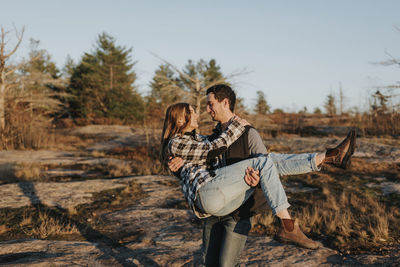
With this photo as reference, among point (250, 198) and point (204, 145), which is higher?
point (204, 145)

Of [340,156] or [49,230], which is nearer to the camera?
[340,156]

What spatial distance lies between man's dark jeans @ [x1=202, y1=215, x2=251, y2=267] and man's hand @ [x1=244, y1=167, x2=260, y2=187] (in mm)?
351

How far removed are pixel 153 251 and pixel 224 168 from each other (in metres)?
2.47

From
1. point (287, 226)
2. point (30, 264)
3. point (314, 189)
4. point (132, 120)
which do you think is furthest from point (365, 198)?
point (132, 120)

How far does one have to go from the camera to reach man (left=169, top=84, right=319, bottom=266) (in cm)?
224

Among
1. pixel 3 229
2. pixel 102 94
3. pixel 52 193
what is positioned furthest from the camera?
pixel 102 94

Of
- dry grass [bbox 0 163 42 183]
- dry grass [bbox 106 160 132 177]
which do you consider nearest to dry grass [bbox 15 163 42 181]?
dry grass [bbox 0 163 42 183]

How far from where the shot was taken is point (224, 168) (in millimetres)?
2221

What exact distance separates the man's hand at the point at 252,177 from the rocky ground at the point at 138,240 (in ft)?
6.48

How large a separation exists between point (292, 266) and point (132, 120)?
28629mm

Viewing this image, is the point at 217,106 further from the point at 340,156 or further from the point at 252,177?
the point at 340,156

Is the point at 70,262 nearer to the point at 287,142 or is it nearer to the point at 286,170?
the point at 286,170

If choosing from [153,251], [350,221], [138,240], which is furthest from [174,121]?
[350,221]

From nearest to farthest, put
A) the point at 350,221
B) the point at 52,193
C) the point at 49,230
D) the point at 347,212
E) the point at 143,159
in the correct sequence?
the point at 49,230 → the point at 350,221 → the point at 347,212 → the point at 52,193 → the point at 143,159
